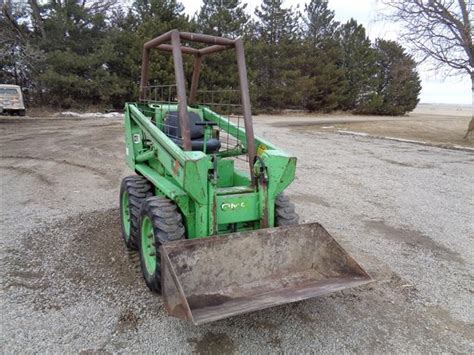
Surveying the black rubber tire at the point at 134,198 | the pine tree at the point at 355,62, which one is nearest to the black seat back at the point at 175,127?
the black rubber tire at the point at 134,198

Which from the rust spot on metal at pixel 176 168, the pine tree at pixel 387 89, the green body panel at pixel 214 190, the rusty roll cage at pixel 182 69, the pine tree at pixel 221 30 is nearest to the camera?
the green body panel at pixel 214 190

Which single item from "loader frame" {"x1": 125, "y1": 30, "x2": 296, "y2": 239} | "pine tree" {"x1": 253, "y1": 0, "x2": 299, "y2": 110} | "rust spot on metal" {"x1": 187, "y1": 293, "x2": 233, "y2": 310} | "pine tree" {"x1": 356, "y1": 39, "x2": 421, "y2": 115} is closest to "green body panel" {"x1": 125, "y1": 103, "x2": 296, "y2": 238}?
"loader frame" {"x1": 125, "y1": 30, "x2": 296, "y2": 239}

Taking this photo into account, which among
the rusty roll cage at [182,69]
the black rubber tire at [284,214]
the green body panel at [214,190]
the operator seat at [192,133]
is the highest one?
the rusty roll cage at [182,69]

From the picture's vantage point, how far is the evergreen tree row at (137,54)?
22344 millimetres

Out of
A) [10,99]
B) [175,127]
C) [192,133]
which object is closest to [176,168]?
[175,127]

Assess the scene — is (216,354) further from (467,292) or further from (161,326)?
(467,292)

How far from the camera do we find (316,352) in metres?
2.51

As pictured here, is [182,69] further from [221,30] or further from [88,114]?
[221,30]

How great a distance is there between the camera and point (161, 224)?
2943 millimetres

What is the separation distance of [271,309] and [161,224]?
41.4 inches

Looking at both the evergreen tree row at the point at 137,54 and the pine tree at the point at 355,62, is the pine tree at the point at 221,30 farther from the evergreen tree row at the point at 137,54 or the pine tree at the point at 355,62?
the pine tree at the point at 355,62

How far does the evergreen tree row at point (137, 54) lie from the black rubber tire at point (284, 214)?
1545cm

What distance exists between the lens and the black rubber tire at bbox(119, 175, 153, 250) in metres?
3.69

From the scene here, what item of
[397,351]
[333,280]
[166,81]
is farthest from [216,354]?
[166,81]
